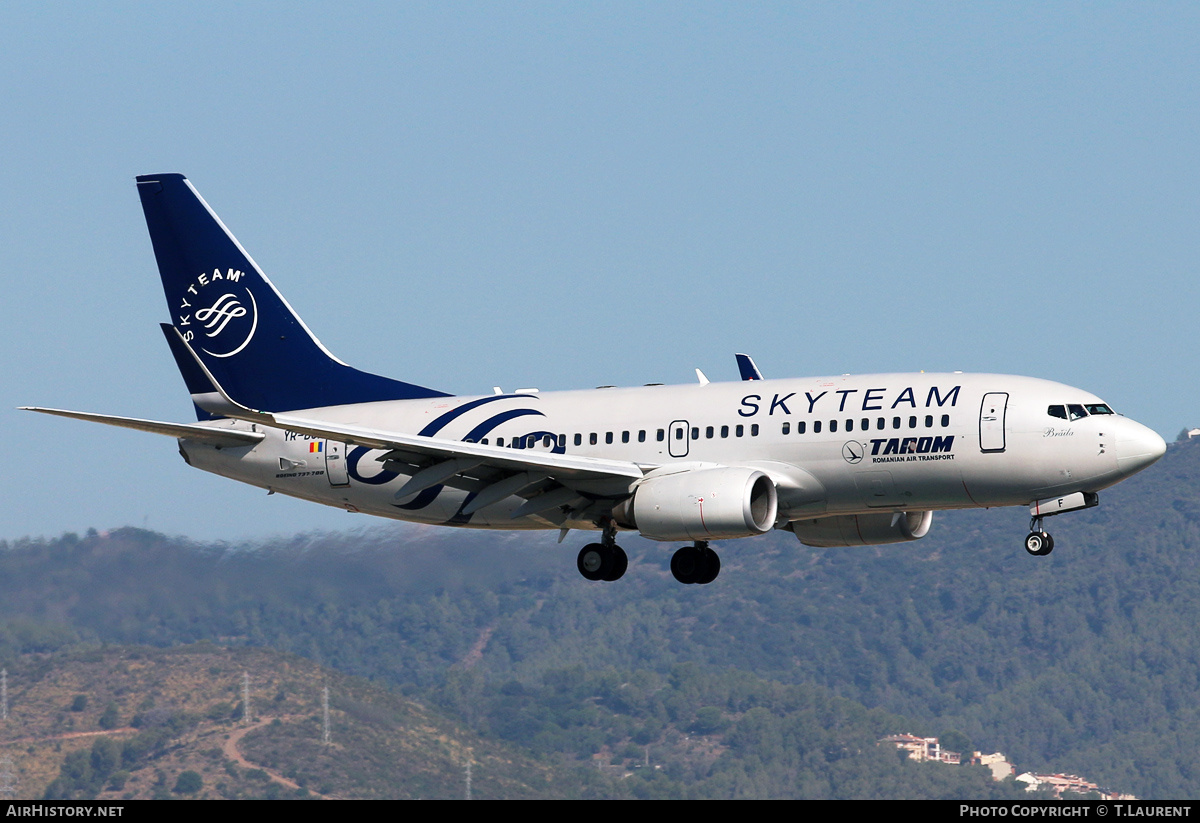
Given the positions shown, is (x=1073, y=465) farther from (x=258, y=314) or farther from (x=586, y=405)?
(x=258, y=314)

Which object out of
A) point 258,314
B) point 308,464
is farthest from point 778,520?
point 258,314

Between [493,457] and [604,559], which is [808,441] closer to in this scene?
[604,559]

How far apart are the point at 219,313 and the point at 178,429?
7995mm

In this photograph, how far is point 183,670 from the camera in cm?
19925

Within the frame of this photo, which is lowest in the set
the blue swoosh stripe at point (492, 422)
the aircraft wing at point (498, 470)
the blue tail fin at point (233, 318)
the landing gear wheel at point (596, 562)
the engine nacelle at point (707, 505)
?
the landing gear wheel at point (596, 562)

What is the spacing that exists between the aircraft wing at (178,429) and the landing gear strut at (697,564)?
12699 mm

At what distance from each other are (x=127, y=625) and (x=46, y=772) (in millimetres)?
97005

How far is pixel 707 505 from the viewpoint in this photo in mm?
42781

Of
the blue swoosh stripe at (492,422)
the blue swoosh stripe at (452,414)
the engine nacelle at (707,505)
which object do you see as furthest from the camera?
the blue swoosh stripe at (452,414)

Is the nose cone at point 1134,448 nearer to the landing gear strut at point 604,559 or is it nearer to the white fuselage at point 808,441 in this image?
the white fuselage at point 808,441

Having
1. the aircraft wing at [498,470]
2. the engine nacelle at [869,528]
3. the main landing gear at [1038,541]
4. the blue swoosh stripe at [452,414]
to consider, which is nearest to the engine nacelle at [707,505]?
the aircraft wing at [498,470]

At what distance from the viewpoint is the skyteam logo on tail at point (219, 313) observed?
177 feet

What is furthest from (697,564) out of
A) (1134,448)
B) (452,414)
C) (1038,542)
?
(1134,448)
